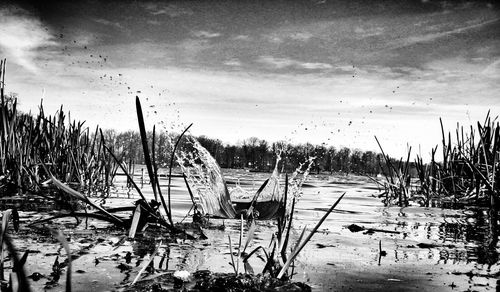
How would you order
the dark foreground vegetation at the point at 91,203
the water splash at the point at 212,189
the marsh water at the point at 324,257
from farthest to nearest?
the water splash at the point at 212,189 → the marsh water at the point at 324,257 → the dark foreground vegetation at the point at 91,203

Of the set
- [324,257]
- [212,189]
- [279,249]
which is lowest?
[324,257]

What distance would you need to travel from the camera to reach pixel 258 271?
6.31 feet

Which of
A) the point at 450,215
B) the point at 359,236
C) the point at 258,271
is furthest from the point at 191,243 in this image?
the point at 450,215

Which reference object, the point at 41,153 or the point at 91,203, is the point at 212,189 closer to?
the point at 91,203

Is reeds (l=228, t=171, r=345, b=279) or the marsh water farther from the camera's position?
the marsh water

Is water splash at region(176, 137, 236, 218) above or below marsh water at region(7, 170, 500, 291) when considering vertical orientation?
above

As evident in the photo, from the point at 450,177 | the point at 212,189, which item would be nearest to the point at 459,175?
the point at 450,177

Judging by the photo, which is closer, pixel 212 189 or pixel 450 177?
pixel 212 189

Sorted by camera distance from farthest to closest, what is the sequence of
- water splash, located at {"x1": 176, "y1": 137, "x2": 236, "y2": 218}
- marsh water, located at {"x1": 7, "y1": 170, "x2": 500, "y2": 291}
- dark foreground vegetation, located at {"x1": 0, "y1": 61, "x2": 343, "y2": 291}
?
water splash, located at {"x1": 176, "y1": 137, "x2": 236, "y2": 218} < marsh water, located at {"x1": 7, "y1": 170, "x2": 500, "y2": 291} < dark foreground vegetation, located at {"x1": 0, "y1": 61, "x2": 343, "y2": 291}

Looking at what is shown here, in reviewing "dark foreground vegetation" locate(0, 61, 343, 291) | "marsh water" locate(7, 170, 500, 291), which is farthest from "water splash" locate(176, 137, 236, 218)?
"marsh water" locate(7, 170, 500, 291)

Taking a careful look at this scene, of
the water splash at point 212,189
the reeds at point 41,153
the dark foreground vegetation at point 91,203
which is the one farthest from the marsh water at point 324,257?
the reeds at point 41,153

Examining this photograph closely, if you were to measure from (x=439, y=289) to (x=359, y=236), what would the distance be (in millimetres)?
1476

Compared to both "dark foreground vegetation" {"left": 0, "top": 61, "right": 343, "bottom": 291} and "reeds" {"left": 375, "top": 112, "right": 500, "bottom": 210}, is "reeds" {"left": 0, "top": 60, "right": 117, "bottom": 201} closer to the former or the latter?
"dark foreground vegetation" {"left": 0, "top": 61, "right": 343, "bottom": 291}

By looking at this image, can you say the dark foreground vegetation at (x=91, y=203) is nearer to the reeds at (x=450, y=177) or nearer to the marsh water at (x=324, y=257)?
the marsh water at (x=324, y=257)
